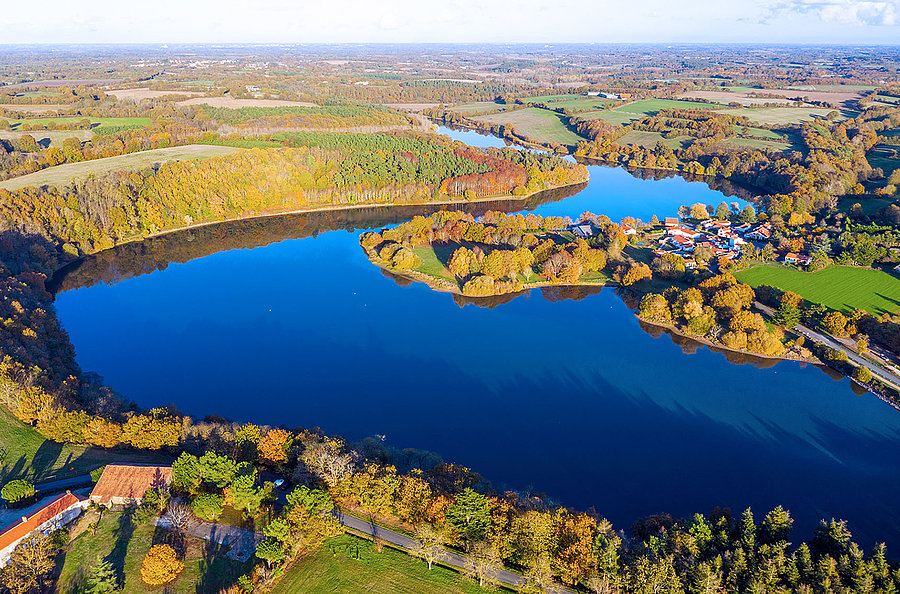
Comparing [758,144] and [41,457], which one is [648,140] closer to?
[758,144]

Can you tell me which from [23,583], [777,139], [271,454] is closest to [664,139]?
[777,139]

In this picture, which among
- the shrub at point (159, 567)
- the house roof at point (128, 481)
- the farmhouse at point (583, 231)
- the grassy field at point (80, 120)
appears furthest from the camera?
the grassy field at point (80, 120)

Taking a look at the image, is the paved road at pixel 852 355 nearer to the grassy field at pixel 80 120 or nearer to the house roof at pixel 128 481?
the house roof at pixel 128 481

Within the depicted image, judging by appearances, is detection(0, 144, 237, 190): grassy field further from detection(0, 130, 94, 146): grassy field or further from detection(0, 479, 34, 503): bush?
detection(0, 479, 34, 503): bush

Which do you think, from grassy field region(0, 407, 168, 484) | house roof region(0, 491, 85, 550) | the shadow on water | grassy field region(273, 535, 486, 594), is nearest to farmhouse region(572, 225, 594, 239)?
the shadow on water

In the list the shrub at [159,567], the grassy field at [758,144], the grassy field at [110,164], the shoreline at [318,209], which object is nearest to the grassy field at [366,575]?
the shrub at [159,567]

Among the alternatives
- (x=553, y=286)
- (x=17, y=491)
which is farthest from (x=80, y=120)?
(x=17, y=491)
